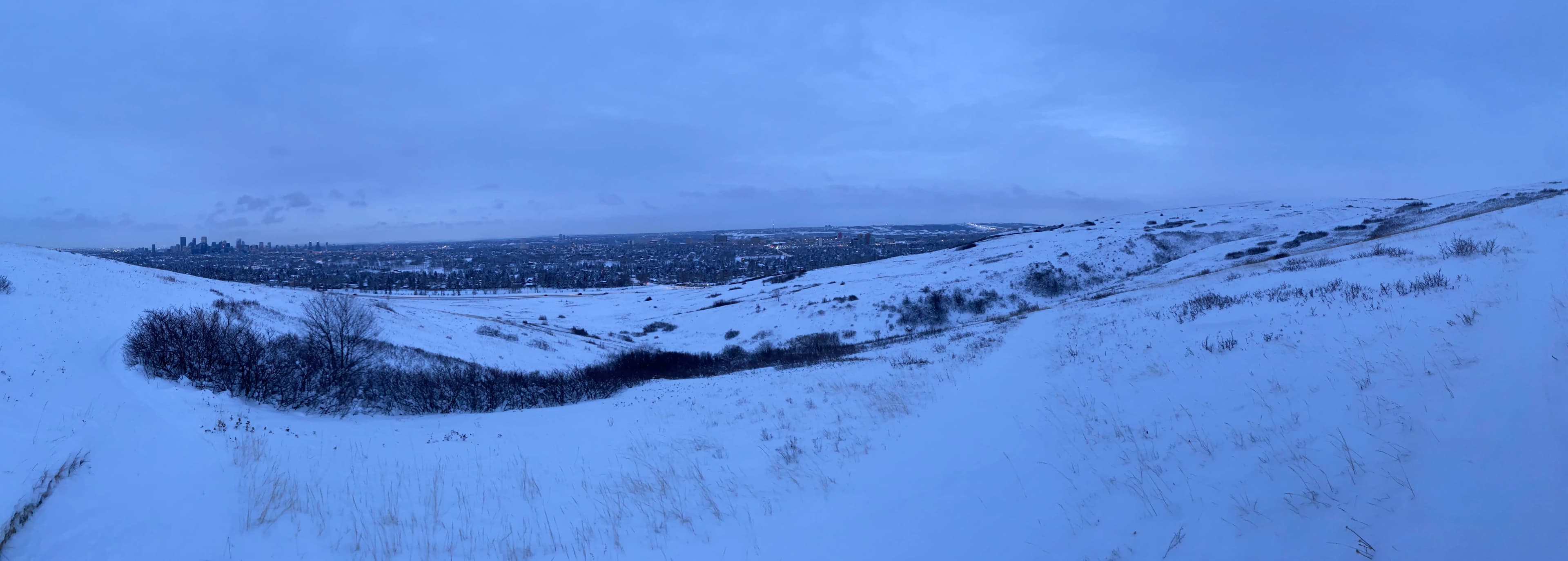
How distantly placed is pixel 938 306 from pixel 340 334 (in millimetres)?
32183

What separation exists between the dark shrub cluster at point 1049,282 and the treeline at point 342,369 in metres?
17.8

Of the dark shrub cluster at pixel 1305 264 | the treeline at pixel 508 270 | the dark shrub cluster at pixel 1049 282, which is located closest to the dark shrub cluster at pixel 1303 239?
the dark shrub cluster at pixel 1049 282

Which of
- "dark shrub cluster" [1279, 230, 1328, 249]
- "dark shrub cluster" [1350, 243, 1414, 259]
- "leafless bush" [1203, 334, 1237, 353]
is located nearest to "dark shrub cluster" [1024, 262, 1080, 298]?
"dark shrub cluster" [1279, 230, 1328, 249]

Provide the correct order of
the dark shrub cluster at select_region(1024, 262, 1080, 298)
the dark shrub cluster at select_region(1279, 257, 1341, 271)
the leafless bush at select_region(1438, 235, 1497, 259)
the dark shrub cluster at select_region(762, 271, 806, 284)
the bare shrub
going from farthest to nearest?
the dark shrub cluster at select_region(762, 271, 806, 284) → the dark shrub cluster at select_region(1024, 262, 1080, 298) → the bare shrub → the dark shrub cluster at select_region(1279, 257, 1341, 271) → the leafless bush at select_region(1438, 235, 1497, 259)

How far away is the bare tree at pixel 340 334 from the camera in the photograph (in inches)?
731

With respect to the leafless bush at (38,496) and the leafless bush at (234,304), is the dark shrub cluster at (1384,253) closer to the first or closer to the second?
the leafless bush at (38,496)

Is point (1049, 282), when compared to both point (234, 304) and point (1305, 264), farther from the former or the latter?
point (234, 304)

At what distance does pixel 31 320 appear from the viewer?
1421 cm

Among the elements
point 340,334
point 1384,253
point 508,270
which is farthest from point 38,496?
point 508,270

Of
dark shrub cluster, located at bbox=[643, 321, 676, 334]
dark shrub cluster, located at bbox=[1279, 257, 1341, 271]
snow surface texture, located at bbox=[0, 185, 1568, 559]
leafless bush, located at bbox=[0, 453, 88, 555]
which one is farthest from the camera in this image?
dark shrub cluster, located at bbox=[643, 321, 676, 334]

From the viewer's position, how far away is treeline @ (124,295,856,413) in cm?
1325

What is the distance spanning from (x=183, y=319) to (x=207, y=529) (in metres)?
15.1

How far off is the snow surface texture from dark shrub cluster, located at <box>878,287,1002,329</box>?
2146cm

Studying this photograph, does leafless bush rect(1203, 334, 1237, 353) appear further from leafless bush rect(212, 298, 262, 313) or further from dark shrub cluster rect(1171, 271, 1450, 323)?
leafless bush rect(212, 298, 262, 313)
